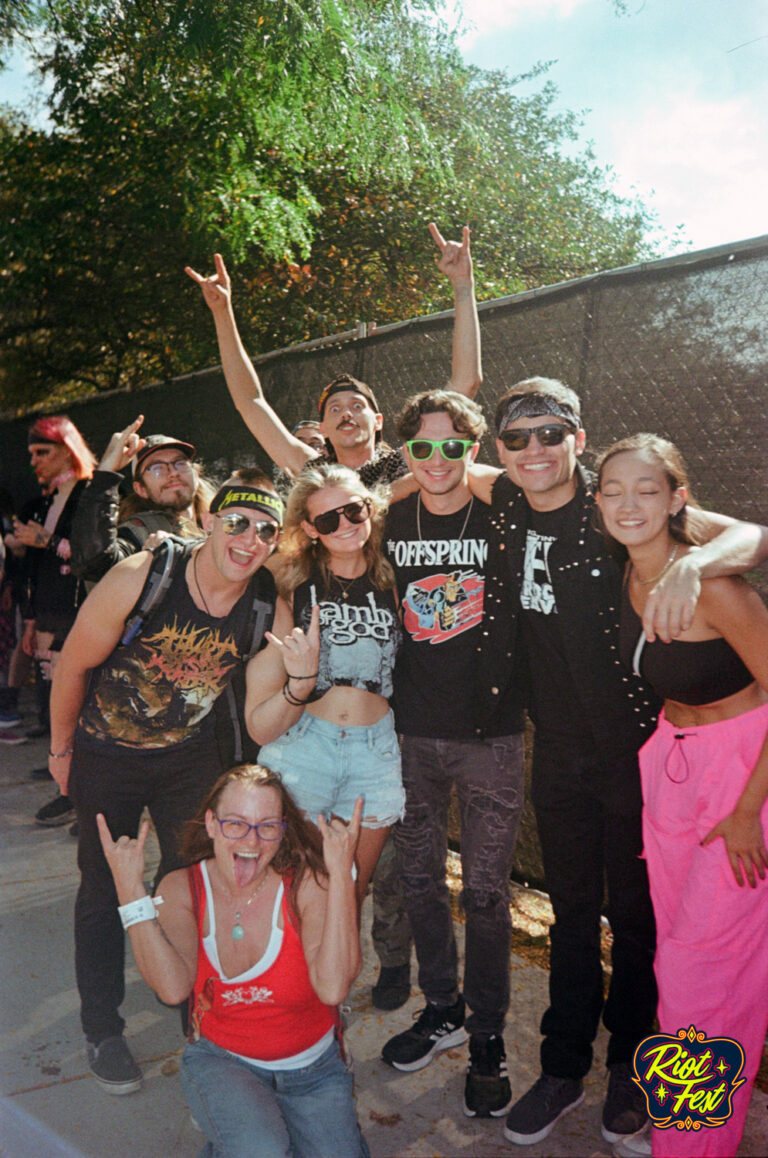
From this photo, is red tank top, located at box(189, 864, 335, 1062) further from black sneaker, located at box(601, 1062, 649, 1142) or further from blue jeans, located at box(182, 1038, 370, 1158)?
black sneaker, located at box(601, 1062, 649, 1142)

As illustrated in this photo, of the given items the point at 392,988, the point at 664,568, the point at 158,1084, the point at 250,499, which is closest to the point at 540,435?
the point at 664,568

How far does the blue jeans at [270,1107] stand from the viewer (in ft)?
6.53

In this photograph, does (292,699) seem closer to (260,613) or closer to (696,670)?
(260,613)

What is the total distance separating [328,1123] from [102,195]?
6.22 m

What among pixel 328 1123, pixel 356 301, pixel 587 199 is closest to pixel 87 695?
pixel 328 1123

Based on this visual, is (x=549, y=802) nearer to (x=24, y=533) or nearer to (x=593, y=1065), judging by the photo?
(x=593, y=1065)

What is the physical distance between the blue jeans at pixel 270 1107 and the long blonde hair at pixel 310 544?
1247 millimetres

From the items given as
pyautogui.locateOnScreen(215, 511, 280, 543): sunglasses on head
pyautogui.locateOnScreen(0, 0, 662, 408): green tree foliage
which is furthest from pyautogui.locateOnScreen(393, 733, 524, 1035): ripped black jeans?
pyautogui.locateOnScreen(0, 0, 662, 408): green tree foliage

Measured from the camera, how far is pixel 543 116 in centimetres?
707

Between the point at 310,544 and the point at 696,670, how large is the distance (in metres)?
1.17

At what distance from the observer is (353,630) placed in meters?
2.57

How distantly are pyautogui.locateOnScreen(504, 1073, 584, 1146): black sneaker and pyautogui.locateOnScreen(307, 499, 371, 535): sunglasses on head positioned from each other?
1.62 m

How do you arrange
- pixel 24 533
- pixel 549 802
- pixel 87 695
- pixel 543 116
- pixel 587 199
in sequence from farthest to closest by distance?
pixel 587 199, pixel 543 116, pixel 24 533, pixel 87 695, pixel 549 802

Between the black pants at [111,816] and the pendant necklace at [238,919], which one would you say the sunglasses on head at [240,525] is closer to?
the black pants at [111,816]
